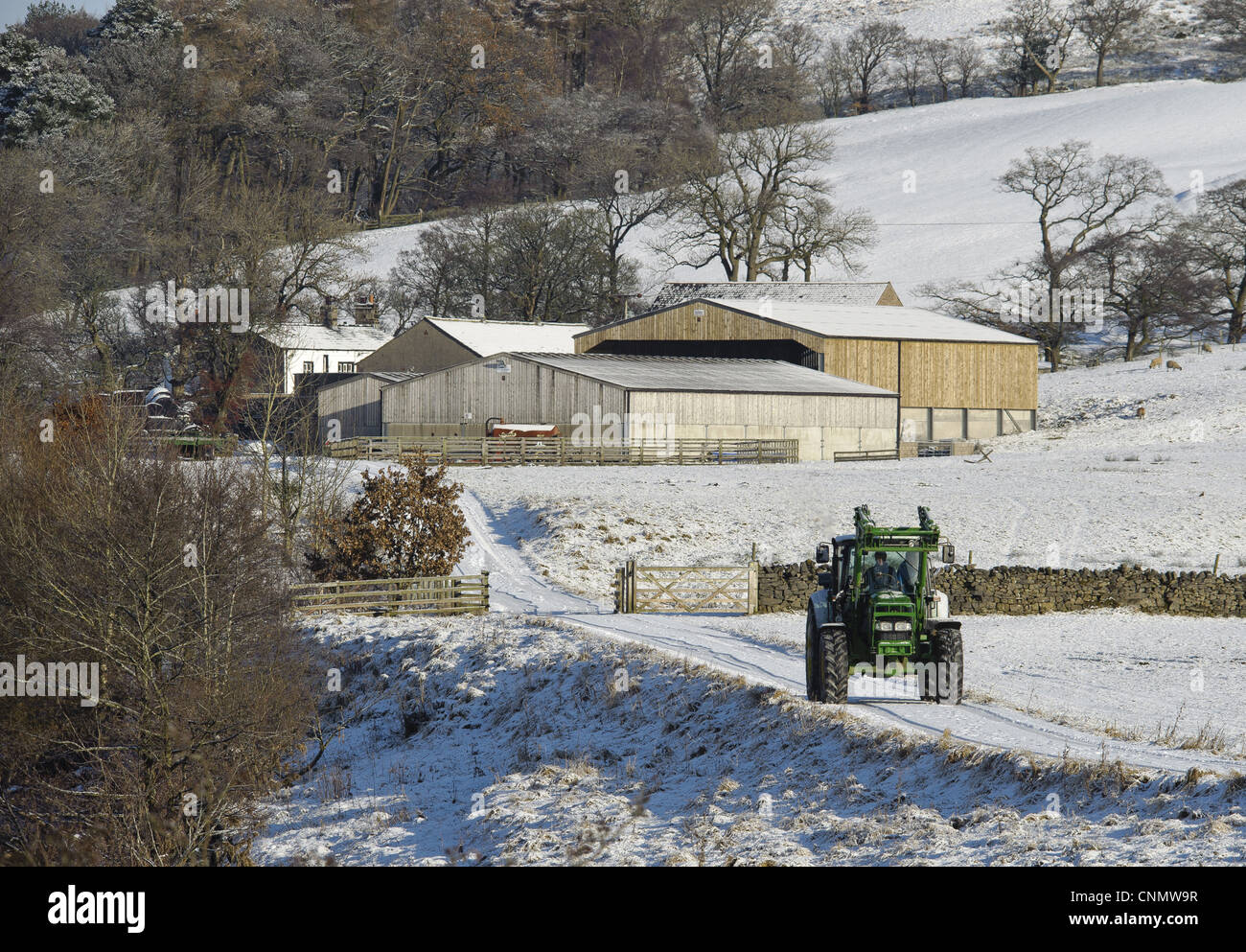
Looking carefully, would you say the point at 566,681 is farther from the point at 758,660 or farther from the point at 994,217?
the point at 994,217

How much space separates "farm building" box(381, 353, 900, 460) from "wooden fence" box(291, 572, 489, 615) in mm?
26154

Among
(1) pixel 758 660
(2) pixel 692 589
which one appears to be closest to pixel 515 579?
(2) pixel 692 589

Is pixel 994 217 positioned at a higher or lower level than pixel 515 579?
higher

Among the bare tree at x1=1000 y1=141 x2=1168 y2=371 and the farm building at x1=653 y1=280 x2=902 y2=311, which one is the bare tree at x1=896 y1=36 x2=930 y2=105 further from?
the farm building at x1=653 y1=280 x2=902 y2=311

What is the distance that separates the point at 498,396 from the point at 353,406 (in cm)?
1098

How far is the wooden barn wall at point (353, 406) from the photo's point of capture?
228ft

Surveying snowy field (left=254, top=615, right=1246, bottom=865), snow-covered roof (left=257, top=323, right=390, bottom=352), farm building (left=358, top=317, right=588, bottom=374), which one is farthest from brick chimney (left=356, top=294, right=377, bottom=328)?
snowy field (left=254, top=615, right=1246, bottom=865)

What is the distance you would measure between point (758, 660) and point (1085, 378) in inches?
2335

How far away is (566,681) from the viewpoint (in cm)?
2494

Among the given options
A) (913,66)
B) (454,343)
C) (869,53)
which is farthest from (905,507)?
(913,66)

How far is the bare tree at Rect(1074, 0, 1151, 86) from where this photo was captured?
142m

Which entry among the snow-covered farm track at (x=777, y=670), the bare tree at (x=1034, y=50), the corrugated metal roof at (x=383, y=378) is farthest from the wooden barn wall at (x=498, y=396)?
the bare tree at (x=1034, y=50)

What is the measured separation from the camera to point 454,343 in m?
78.3

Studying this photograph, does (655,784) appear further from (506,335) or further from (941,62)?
(941,62)
